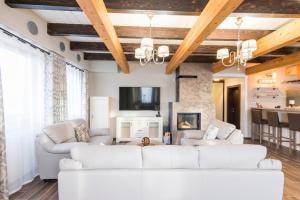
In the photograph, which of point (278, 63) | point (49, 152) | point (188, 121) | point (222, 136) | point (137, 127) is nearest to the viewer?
point (49, 152)

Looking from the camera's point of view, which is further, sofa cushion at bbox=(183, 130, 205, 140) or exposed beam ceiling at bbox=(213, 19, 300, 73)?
sofa cushion at bbox=(183, 130, 205, 140)

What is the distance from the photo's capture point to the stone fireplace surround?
7219 mm

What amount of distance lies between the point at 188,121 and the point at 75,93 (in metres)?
3.63

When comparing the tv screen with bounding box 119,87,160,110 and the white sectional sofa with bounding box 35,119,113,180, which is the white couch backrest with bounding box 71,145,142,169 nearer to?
the white sectional sofa with bounding box 35,119,113,180

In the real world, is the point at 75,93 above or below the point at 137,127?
above

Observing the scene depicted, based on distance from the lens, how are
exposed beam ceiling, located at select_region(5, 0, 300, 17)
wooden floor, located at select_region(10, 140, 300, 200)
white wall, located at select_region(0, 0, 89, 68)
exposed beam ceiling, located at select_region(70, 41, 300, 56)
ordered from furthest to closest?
exposed beam ceiling, located at select_region(70, 41, 300, 56), wooden floor, located at select_region(10, 140, 300, 200), white wall, located at select_region(0, 0, 89, 68), exposed beam ceiling, located at select_region(5, 0, 300, 17)

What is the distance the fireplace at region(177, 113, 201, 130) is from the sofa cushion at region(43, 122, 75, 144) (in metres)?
3.77

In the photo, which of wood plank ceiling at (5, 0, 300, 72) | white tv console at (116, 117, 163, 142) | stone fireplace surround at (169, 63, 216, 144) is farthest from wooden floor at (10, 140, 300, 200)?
white tv console at (116, 117, 163, 142)

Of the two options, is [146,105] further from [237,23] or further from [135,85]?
[237,23]

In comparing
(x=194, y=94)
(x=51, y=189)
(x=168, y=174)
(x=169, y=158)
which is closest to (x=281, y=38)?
(x=169, y=158)

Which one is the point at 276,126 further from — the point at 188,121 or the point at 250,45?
the point at 250,45

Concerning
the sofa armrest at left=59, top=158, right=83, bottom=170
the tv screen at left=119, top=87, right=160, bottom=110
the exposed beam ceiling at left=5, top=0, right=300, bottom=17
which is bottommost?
the sofa armrest at left=59, top=158, right=83, bottom=170

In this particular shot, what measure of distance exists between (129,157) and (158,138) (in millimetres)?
5015

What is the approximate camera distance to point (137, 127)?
7.27m
